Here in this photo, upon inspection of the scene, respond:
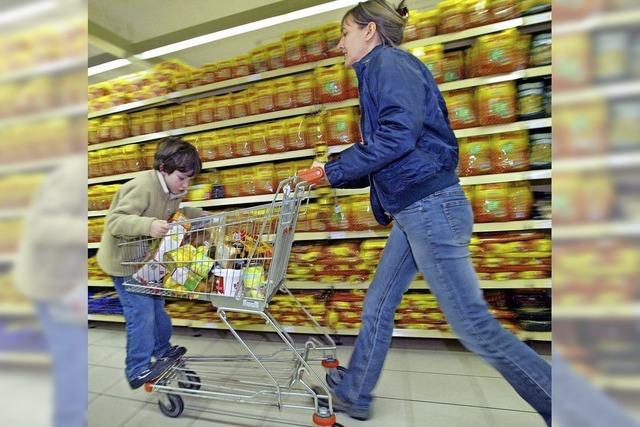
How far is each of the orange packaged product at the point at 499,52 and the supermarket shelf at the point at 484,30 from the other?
36 mm

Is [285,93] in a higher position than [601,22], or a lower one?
higher

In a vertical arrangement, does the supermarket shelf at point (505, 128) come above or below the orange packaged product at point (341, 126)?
below

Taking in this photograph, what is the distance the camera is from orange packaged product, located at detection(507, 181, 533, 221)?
2.24 m

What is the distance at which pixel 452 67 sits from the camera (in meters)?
2.38

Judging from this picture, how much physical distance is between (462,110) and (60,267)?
2305mm

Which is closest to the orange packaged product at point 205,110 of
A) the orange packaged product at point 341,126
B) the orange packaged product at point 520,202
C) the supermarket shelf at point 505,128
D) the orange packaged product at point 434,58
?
the orange packaged product at point 341,126

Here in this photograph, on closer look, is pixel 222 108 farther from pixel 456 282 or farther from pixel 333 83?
pixel 456 282

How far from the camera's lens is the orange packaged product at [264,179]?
108 inches

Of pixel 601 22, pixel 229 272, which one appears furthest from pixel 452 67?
pixel 601 22

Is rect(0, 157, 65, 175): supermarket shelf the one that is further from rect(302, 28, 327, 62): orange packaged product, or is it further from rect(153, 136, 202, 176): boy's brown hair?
rect(302, 28, 327, 62): orange packaged product

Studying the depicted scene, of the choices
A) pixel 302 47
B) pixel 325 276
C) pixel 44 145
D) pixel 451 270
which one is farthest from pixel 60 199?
pixel 302 47

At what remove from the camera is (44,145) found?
40cm

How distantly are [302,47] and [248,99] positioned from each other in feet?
1.74

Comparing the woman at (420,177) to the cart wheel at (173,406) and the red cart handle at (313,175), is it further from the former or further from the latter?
the cart wheel at (173,406)
